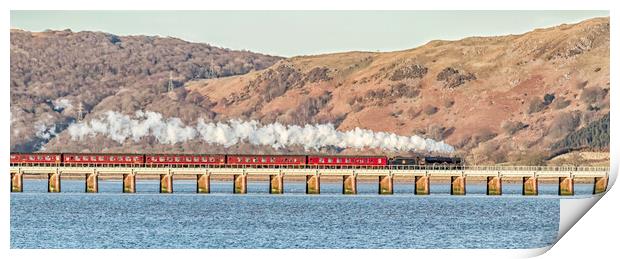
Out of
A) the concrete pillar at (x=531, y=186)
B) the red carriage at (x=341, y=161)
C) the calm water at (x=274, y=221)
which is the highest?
the red carriage at (x=341, y=161)

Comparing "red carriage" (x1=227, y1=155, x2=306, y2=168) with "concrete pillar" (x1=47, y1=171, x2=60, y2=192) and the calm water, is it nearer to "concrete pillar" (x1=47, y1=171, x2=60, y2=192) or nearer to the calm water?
the calm water

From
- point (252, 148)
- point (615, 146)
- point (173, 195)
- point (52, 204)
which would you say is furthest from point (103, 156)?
point (252, 148)

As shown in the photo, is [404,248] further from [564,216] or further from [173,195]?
[173,195]

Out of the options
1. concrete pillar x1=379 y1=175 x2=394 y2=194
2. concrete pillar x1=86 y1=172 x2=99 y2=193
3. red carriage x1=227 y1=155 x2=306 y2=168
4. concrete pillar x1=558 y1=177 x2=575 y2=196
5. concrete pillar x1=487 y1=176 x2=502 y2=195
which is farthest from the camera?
red carriage x1=227 y1=155 x2=306 y2=168

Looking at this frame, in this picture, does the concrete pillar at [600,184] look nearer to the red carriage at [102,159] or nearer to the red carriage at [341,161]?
the red carriage at [341,161]

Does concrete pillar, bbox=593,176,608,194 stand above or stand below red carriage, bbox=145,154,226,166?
below

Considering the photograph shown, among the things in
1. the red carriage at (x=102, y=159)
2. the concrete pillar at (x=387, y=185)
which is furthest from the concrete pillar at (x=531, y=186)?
the red carriage at (x=102, y=159)

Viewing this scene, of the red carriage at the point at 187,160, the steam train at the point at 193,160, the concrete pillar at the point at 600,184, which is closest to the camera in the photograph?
the concrete pillar at the point at 600,184

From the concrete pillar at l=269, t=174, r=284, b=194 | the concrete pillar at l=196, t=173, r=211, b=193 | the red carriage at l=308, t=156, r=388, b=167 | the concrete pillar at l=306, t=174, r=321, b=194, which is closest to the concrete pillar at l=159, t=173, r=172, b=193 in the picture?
the concrete pillar at l=196, t=173, r=211, b=193
